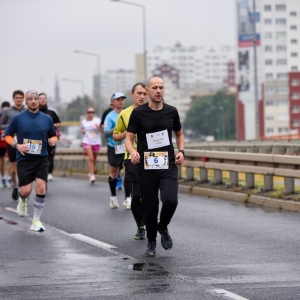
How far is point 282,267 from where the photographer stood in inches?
360

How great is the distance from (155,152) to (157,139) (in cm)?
13

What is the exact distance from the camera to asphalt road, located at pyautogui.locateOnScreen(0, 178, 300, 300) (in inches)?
312

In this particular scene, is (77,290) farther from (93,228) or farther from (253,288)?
(93,228)

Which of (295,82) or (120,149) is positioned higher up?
(295,82)

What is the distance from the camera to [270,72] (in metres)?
198

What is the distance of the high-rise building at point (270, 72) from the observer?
592ft

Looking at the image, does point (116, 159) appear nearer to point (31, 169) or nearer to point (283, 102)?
point (31, 169)

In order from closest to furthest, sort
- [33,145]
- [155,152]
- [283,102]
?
1. [155,152]
2. [33,145]
3. [283,102]

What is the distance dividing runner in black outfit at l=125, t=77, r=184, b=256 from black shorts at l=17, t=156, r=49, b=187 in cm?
298

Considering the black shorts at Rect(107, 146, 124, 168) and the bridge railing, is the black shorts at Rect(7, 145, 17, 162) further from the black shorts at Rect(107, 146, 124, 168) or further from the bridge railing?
the bridge railing

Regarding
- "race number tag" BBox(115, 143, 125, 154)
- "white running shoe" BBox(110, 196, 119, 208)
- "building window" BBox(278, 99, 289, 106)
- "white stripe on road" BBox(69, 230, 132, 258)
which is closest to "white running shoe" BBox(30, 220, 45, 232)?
"white stripe on road" BBox(69, 230, 132, 258)

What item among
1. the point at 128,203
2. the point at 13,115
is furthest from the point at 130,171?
the point at 13,115

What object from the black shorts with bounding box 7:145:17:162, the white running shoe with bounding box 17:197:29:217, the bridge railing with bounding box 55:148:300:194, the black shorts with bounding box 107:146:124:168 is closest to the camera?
the white running shoe with bounding box 17:197:29:217

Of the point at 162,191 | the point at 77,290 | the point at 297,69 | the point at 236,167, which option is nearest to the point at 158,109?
the point at 162,191
